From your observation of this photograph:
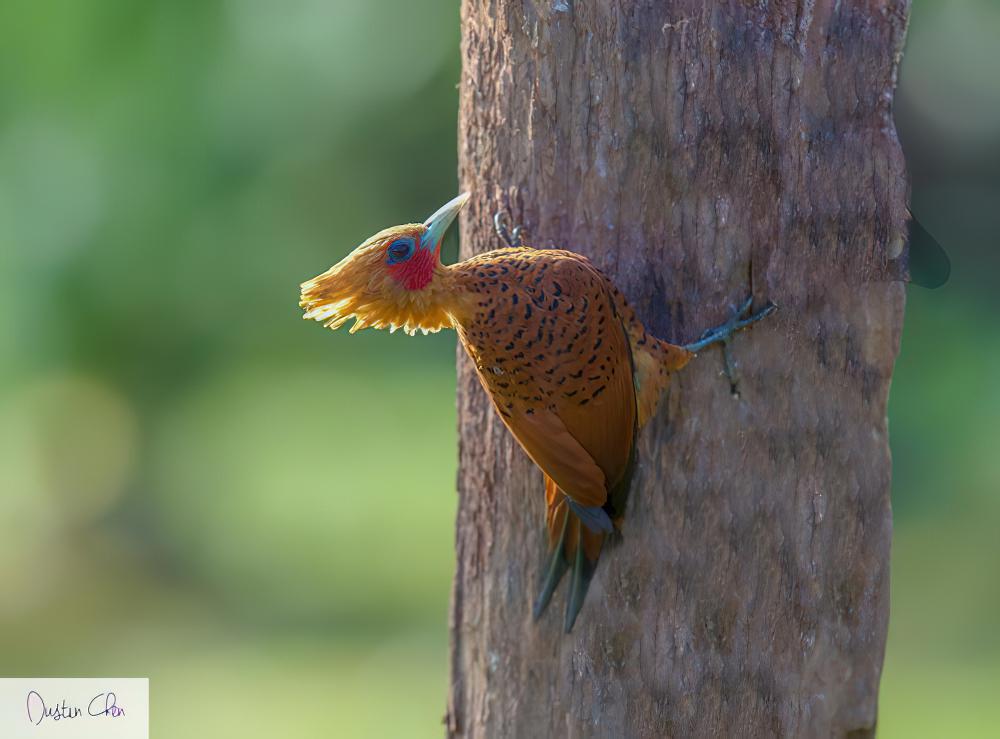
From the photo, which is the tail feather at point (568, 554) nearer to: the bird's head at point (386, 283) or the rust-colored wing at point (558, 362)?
the rust-colored wing at point (558, 362)

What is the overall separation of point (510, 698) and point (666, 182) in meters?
1.12

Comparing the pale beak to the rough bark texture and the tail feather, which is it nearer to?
the rough bark texture

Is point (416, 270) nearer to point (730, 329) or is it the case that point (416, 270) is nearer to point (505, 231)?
point (505, 231)

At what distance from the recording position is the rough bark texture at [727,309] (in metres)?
1.97

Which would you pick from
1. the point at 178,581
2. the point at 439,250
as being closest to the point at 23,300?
the point at 178,581

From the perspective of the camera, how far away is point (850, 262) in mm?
2033

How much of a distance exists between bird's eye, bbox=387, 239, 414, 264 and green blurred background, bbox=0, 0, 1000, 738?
3885 mm

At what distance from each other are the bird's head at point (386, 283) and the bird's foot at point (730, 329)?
0.52 meters

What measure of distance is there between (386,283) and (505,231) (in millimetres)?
415

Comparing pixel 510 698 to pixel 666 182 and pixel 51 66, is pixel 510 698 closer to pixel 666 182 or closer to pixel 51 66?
pixel 666 182
